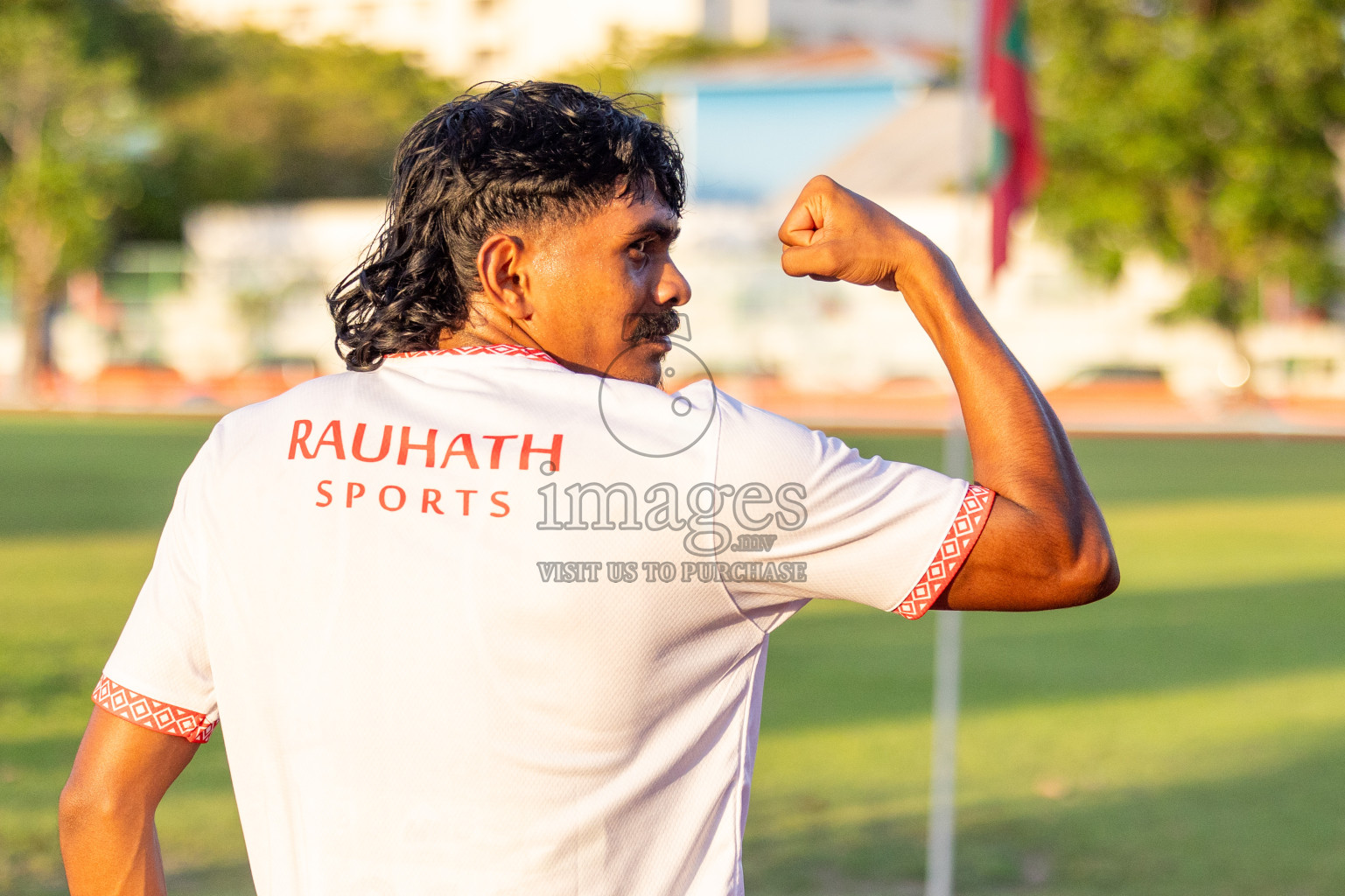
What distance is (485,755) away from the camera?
1438 mm

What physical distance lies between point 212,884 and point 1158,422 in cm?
2720

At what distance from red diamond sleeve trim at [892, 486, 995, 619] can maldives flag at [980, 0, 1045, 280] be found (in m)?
4.30

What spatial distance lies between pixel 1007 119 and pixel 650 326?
481 cm

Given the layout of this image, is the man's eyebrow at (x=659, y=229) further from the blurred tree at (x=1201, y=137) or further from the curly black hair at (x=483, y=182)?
the blurred tree at (x=1201, y=137)

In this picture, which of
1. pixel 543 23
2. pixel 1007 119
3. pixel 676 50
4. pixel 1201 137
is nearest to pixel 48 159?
pixel 676 50

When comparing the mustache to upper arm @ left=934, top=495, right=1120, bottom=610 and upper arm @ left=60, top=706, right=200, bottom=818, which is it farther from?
upper arm @ left=60, top=706, right=200, bottom=818

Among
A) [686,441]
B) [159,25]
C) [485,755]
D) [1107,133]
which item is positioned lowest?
[485,755]

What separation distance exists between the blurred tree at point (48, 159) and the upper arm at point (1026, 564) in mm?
39893

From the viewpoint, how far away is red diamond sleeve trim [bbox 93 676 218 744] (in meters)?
1.62

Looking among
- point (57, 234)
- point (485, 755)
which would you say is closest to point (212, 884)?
point (485, 755)

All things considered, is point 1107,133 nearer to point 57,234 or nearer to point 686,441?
point 57,234

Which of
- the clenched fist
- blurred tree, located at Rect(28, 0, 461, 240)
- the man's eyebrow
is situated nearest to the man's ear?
the man's eyebrow

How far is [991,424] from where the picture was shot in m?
1.56

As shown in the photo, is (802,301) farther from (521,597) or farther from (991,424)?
(521,597)
